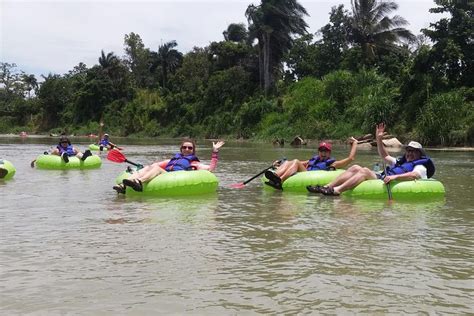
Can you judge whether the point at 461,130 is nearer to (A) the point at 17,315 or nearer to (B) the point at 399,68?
(B) the point at 399,68

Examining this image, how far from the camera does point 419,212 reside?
7.38 m

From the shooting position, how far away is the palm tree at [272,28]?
137ft

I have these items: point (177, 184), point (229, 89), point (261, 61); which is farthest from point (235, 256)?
point (229, 89)

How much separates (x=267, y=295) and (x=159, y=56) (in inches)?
2361

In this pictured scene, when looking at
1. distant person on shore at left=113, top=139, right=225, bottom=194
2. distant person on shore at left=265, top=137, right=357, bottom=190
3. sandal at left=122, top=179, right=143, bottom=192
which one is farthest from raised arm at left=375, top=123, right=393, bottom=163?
sandal at left=122, top=179, right=143, bottom=192

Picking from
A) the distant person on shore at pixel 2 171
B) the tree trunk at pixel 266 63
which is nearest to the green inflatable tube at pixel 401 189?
the distant person on shore at pixel 2 171

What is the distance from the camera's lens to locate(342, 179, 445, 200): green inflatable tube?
8461 mm

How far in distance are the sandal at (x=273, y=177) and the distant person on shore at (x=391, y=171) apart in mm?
812

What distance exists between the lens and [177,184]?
8.81 metres

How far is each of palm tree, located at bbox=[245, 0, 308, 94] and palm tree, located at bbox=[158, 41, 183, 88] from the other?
2003 cm

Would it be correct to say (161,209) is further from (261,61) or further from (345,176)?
(261,61)

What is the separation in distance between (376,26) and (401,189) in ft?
96.3

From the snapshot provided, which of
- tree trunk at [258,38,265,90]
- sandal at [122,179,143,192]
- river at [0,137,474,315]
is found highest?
tree trunk at [258,38,265,90]

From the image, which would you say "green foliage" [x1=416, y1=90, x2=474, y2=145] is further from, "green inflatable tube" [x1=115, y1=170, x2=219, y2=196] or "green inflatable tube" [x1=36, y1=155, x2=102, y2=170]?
"green inflatable tube" [x1=115, y1=170, x2=219, y2=196]
